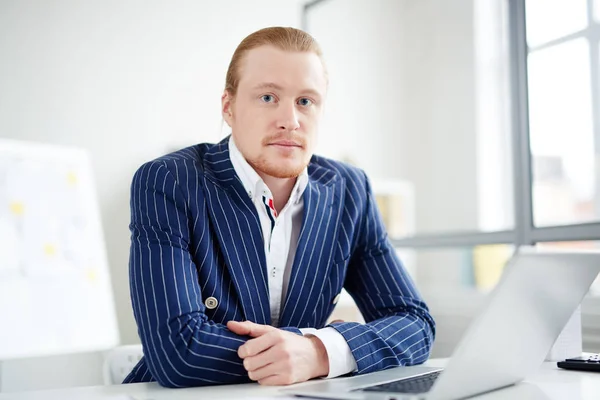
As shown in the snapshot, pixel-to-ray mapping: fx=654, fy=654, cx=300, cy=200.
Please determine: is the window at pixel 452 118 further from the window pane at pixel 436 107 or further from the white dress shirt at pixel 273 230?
the white dress shirt at pixel 273 230

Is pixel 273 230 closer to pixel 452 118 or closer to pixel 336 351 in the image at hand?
pixel 336 351

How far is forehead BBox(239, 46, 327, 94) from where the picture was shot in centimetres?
145

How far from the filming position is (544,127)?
127 inches

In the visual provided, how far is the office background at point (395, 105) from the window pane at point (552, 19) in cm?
1

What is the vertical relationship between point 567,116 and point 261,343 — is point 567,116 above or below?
above

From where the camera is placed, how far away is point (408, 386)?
966 millimetres

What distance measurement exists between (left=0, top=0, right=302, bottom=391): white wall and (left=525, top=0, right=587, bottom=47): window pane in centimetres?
146

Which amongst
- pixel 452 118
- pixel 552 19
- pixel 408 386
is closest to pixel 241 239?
pixel 408 386

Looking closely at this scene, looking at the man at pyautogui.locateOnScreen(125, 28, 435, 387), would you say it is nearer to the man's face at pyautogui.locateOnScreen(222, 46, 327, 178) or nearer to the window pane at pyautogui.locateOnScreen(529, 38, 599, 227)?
the man's face at pyautogui.locateOnScreen(222, 46, 327, 178)

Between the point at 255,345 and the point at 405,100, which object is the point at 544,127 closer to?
the point at 405,100

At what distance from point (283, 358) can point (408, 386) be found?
23cm

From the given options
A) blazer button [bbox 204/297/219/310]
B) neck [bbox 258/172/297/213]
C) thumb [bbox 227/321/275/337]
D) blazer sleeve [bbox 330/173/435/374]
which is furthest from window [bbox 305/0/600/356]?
thumb [bbox 227/321/275/337]

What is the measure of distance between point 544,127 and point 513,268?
8.62 ft

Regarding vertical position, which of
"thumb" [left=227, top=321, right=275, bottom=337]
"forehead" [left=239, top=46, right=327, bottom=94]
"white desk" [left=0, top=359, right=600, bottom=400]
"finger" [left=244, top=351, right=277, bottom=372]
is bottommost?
"white desk" [left=0, top=359, right=600, bottom=400]
